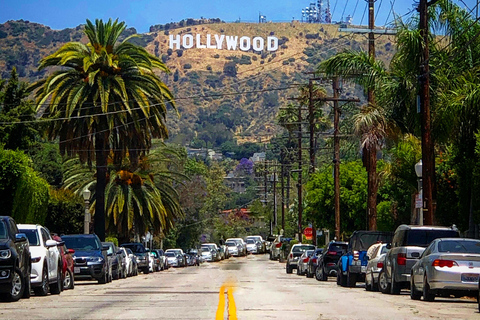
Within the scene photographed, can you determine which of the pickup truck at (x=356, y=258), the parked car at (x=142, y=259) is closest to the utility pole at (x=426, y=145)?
the pickup truck at (x=356, y=258)

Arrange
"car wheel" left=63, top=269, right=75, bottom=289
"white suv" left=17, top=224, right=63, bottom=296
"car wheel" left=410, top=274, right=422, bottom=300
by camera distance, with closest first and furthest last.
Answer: "car wheel" left=410, top=274, right=422, bottom=300 < "white suv" left=17, top=224, right=63, bottom=296 < "car wheel" left=63, top=269, right=75, bottom=289

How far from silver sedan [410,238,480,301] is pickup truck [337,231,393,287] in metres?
9.74

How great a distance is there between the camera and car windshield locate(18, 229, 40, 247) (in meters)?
24.1

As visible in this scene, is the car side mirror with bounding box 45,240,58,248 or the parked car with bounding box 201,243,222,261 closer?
the car side mirror with bounding box 45,240,58,248

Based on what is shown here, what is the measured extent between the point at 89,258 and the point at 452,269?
15843 millimetres

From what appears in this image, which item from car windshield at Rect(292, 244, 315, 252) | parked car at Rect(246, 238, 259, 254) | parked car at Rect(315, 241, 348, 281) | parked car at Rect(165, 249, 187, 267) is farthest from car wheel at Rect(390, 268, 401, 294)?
parked car at Rect(246, 238, 259, 254)

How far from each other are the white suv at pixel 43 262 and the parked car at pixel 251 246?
348 ft

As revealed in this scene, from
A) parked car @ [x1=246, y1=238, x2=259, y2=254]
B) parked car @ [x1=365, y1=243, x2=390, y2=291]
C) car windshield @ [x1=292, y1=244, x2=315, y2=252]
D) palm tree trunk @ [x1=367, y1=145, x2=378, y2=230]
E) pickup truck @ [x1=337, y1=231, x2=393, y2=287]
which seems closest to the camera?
parked car @ [x1=365, y1=243, x2=390, y2=291]

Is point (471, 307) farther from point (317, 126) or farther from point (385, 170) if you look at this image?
point (317, 126)

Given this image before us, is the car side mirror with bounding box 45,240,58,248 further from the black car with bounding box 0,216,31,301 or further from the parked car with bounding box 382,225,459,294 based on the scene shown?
the parked car with bounding box 382,225,459,294

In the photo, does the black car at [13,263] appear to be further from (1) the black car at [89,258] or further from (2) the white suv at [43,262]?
(1) the black car at [89,258]

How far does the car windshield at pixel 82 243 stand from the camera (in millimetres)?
33125

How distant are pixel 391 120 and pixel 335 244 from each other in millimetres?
5821

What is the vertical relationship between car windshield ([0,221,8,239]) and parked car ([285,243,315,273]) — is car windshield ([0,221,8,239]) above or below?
above
